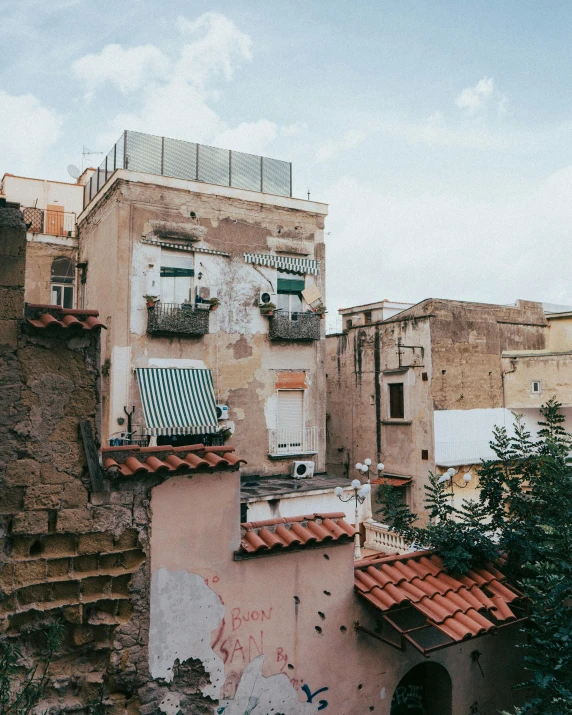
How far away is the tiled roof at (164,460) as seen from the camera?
565 centimetres

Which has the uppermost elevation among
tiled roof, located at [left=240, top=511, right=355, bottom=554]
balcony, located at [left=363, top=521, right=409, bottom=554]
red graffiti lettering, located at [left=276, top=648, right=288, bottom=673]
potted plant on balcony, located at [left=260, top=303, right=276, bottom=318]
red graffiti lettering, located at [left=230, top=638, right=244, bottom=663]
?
potted plant on balcony, located at [left=260, top=303, right=276, bottom=318]

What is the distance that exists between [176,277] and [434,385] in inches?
384

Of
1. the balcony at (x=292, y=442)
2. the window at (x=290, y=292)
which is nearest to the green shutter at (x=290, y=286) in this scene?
the window at (x=290, y=292)

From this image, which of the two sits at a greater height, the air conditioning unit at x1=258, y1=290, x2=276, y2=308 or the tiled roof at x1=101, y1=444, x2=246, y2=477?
the air conditioning unit at x1=258, y1=290, x2=276, y2=308

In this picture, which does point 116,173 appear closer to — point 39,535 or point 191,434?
point 191,434

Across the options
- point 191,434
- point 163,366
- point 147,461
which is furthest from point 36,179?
point 147,461

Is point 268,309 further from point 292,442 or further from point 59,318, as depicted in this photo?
point 59,318

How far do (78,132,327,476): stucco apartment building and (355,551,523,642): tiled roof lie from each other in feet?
33.2

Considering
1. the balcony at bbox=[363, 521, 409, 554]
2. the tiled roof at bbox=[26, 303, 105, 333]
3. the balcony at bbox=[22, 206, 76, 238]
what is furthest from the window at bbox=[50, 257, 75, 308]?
the tiled roof at bbox=[26, 303, 105, 333]

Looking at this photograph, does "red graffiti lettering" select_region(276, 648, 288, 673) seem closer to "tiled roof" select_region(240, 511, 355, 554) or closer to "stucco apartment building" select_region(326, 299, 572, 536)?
"tiled roof" select_region(240, 511, 355, 554)

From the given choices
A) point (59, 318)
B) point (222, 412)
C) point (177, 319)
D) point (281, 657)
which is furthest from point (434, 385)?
point (59, 318)

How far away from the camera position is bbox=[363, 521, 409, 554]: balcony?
15404 mm

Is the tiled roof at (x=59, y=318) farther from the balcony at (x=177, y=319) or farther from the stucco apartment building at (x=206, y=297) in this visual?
the balcony at (x=177, y=319)

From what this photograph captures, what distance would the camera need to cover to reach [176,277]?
1747 cm
